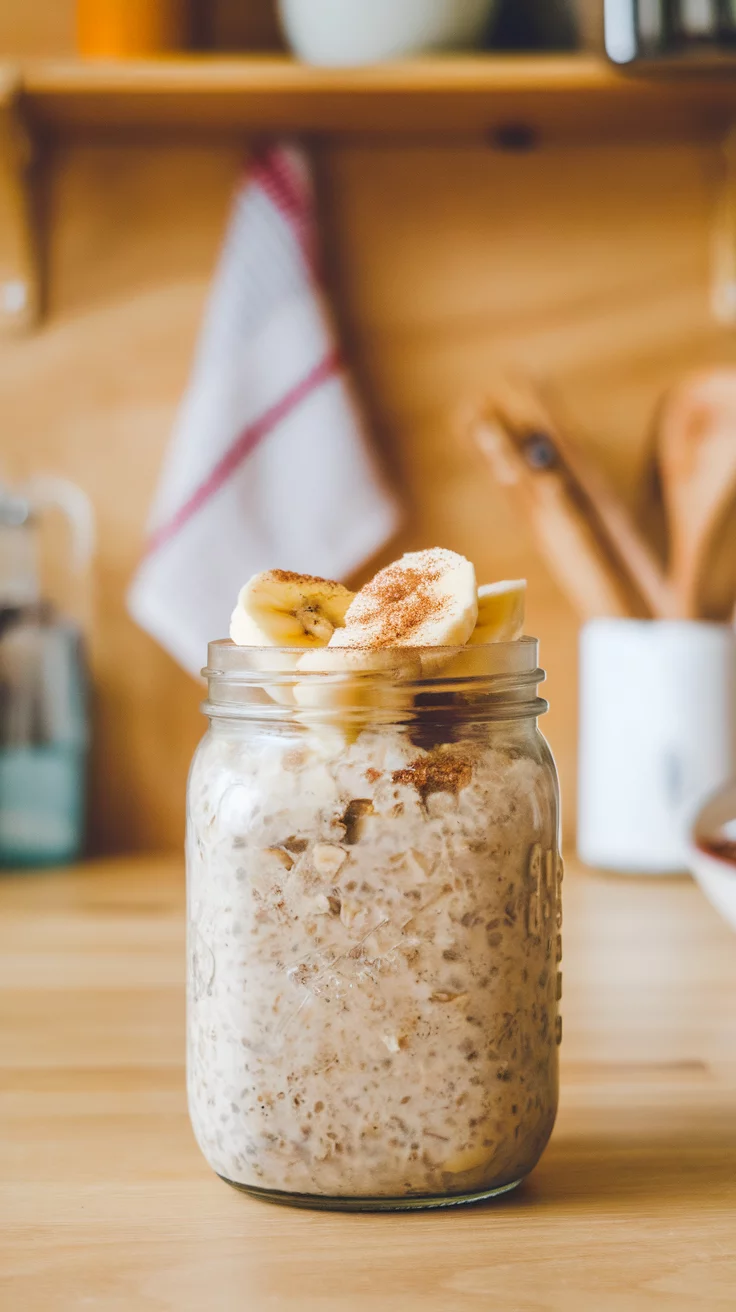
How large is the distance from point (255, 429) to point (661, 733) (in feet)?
1.49

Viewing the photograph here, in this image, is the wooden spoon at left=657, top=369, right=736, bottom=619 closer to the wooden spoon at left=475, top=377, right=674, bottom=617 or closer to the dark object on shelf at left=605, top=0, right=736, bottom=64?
the wooden spoon at left=475, top=377, right=674, bottom=617

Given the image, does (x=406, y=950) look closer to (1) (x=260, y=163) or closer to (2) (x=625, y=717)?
(2) (x=625, y=717)

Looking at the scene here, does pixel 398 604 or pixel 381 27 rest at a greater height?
pixel 381 27

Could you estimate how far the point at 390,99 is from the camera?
113 cm

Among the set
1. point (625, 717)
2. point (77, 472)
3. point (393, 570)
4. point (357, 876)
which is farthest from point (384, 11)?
point (357, 876)

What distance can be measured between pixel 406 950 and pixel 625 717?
0.75 meters

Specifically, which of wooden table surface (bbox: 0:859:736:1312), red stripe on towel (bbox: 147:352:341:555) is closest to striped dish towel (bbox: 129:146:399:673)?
red stripe on towel (bbox: 147:352:341:555)

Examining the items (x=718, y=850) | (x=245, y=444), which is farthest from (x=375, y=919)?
(x=245, y=444)

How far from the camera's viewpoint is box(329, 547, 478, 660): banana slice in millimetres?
478

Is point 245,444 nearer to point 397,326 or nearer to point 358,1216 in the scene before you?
point 397,326

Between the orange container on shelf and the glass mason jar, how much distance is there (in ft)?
2.65

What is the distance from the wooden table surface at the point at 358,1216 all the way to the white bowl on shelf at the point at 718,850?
0.07 m

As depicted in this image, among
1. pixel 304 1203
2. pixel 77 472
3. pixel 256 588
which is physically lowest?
pixel 304 1203

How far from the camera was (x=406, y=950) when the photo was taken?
46 centimetres
